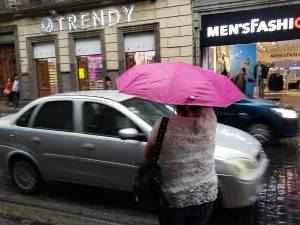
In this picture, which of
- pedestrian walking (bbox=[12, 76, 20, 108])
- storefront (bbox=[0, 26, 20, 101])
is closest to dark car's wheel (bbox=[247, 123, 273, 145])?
pedestrian walking (bbox=[12, 76, 20, 108])

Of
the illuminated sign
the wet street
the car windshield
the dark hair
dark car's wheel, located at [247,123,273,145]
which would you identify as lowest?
the wet street

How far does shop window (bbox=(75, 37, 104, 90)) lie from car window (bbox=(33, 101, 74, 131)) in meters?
13.3

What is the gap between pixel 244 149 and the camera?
17.1 feet

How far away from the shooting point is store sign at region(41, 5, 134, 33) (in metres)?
18.3

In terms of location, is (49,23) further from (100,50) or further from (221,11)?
(221,11)

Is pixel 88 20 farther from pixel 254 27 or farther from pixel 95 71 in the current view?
pixel 254 27

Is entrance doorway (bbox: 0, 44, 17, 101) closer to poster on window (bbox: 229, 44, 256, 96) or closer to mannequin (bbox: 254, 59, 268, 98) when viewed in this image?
poster on window (bbox: 229, 44, 256, 96)

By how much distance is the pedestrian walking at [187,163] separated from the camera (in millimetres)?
2955

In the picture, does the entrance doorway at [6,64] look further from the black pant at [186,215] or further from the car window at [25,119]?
the black pant at [186,215]

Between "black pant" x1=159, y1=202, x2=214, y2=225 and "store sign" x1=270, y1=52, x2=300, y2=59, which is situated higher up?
"store sign" x1=270, y1=52, x2=300, y2=59

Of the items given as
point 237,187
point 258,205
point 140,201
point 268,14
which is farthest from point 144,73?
point 268,14

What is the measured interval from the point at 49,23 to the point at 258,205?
16.5 meters

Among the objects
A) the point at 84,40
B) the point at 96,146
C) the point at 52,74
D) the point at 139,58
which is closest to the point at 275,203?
the point at 96,146

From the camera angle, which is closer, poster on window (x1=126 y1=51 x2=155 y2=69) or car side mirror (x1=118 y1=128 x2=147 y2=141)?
car side mirror (x1=118 y1=128 x2=147 y2=141)
